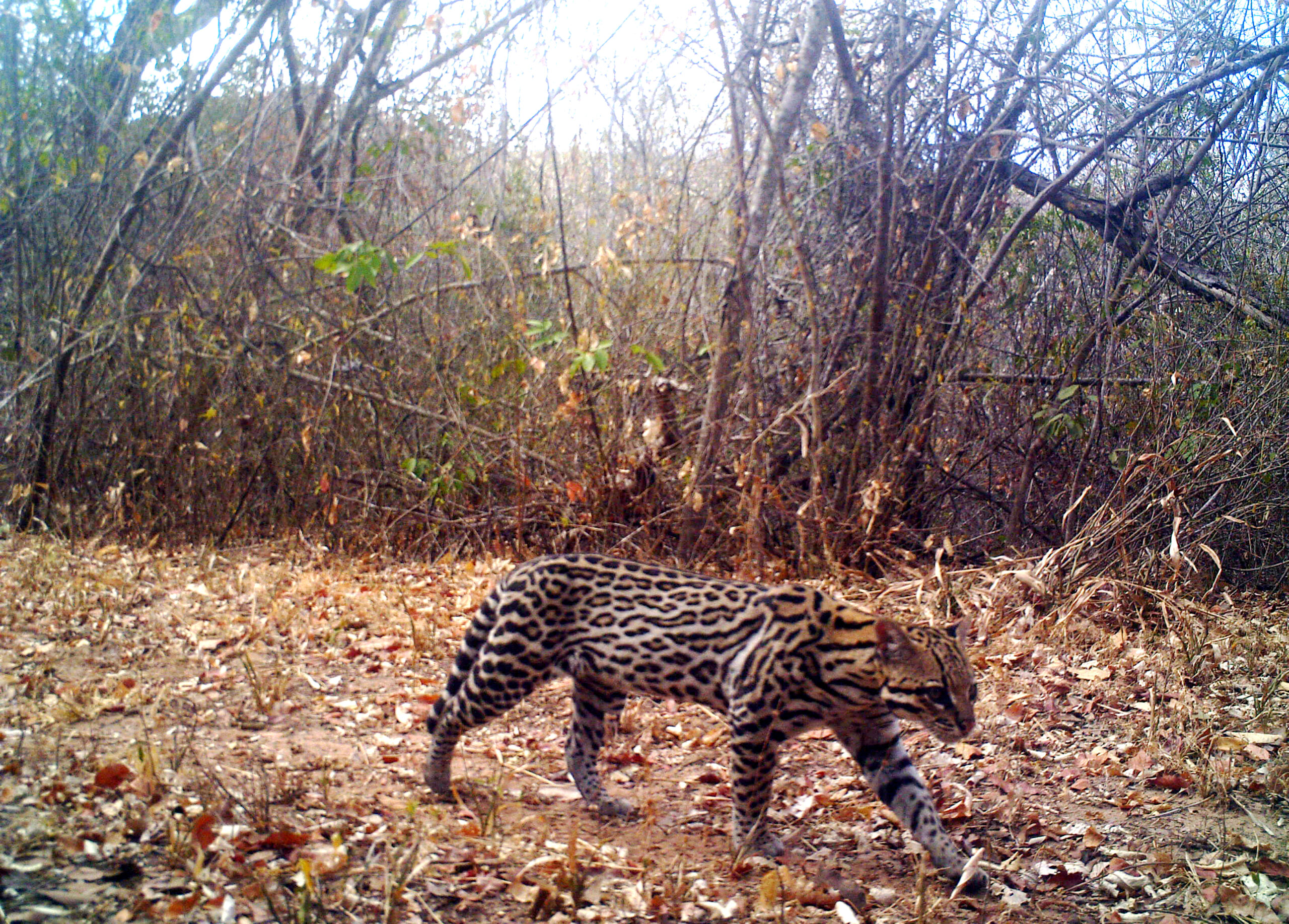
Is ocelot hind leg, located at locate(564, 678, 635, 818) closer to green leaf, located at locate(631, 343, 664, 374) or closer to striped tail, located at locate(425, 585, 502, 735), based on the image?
striped tail, located at locate(425, 585, 502, 735)

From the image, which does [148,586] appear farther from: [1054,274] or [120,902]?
[1054,274]

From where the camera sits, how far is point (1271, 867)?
12.0 ft

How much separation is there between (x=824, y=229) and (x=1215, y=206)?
2.63 meters

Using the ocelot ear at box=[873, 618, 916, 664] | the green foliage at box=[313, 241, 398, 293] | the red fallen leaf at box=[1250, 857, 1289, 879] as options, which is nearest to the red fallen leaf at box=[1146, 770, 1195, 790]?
the red fallen leaf at box=[1250, 857, 1289, 879]

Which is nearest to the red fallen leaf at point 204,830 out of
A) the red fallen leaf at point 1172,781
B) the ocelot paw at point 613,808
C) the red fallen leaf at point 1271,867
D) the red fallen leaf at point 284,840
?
the red fallen leaf at point 284,840

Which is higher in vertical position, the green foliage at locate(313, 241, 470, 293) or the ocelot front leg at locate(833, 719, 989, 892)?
the green foliage at locate(313, 241, 470, 293)

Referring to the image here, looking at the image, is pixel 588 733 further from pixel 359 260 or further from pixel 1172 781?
pixel 359 260

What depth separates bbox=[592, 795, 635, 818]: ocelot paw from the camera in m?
4.44

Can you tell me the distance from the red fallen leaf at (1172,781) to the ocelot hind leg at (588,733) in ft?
7.16

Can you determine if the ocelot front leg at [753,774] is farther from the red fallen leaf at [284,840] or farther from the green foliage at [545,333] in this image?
the green foliage at [545,333]

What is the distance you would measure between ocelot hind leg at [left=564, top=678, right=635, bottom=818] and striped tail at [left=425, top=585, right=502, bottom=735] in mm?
454

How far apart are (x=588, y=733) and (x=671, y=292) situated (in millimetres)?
4207

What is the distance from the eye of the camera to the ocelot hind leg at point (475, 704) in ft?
14.3

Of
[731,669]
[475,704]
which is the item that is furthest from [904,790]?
[475,704]
